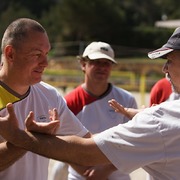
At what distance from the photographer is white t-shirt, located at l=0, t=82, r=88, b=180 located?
3.16m

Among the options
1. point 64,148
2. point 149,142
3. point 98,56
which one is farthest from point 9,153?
point 98,56

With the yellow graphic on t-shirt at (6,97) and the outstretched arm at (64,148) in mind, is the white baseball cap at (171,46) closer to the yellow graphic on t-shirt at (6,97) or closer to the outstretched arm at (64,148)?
the outstretched arm at (64,148)

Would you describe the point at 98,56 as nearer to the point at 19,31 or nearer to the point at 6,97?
the point at 19,31

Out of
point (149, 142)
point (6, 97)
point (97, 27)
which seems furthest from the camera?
point (97, 27)

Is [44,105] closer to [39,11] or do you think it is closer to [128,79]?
[128,79]

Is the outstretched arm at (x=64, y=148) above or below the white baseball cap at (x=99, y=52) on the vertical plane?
above

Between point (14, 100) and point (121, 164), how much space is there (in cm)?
106

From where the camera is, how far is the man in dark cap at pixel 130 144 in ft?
8.00

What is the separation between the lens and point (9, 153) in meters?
2.69

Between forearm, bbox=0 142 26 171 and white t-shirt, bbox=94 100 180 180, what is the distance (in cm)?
43

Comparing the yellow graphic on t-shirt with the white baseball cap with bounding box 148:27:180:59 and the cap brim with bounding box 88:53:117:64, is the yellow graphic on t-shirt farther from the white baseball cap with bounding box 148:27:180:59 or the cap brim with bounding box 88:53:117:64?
the cap brim with bounding box 88:53:117:64

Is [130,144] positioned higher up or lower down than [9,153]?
higher up

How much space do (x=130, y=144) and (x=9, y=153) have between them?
666 mm

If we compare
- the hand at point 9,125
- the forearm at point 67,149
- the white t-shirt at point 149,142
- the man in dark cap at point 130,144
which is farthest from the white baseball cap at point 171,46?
the hand at point 9,125
